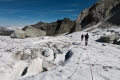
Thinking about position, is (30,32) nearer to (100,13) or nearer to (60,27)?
(100,13)

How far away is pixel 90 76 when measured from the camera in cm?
634

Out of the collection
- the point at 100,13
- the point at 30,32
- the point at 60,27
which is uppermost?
the point at 60,27

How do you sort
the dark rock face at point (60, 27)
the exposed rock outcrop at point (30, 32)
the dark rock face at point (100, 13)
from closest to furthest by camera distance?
the exposed rock outcrop at point (30, 32) → the dark rock face at point (100, 13) → the dark rock face at point (60, 27)

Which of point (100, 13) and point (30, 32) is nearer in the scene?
point (30, 32)

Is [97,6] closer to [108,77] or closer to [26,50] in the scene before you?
[26,50]

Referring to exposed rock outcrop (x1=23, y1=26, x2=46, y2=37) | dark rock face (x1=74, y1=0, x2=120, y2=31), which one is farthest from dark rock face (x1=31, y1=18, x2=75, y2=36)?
exposed rock outcrop (x1=23, y1=26, x2=46, y2=37)

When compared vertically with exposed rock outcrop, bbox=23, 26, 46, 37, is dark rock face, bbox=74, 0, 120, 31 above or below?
above

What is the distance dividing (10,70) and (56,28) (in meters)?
96.2

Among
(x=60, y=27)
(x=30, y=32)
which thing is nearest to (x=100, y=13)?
(x=30, y=32)

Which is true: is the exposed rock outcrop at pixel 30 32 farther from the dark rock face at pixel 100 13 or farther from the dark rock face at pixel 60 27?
the dark rock face at pixel 60 27

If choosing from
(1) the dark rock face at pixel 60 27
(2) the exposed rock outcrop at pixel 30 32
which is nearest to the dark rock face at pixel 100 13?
(2) the exposed rock outcrop at pixel 30 32

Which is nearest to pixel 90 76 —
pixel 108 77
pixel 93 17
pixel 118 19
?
pixel 108 77

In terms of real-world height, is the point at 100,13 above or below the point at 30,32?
above

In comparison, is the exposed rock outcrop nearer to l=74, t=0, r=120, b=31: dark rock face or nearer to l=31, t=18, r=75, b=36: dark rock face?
l=74, t=0, r=120, b=31: dark rock face
